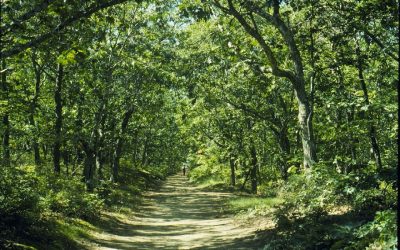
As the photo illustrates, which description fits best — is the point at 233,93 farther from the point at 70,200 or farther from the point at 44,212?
the point at 44,212

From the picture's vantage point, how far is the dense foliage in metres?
9.13

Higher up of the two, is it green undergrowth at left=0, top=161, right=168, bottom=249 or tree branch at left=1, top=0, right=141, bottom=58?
tree branch at left=1, top=0, right=141, bottom=58

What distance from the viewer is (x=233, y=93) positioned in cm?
2281


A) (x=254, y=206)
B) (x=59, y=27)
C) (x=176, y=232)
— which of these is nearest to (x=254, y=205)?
(x=254, y=206)

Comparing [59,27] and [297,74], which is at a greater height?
[297,74]

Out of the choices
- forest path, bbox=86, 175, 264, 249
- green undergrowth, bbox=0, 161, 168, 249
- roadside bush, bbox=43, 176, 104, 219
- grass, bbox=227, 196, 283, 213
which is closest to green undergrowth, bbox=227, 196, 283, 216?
grass, bbox=227, 196, 283, 213

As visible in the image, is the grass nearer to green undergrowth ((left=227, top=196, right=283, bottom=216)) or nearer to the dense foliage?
green undergrowth ((left=227, top=196, right=283, bottom=216))

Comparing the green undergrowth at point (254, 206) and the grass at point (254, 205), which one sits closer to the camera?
the green undergrowth at point (254, 206)

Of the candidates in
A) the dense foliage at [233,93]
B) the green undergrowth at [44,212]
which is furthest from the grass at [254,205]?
the green undergrowth at [44,212]

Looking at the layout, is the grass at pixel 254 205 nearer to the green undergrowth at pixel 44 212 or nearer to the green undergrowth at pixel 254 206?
the green undergrowth at pixel 254 206

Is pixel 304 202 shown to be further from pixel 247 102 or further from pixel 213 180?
pixel 213 180

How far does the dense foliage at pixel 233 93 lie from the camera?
913 cm

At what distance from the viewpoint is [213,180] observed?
4278 cm

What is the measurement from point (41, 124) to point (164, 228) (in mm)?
11080
